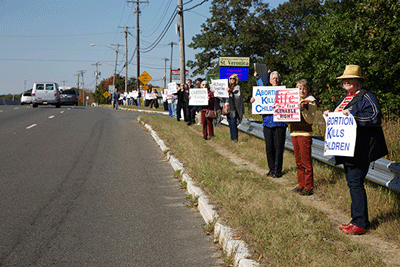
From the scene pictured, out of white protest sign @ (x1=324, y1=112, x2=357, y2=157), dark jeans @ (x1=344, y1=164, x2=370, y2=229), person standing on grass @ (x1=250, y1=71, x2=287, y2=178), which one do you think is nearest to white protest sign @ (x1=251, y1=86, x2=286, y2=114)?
person standing on grass @ (x1=250, y1=71, x2=287, y2=178)

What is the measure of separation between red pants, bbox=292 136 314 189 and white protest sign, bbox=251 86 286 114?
1.42m

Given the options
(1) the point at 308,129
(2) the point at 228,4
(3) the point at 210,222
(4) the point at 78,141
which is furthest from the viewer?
(2) the point at 228,4

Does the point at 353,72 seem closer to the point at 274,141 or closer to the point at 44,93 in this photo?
the point at 274,141

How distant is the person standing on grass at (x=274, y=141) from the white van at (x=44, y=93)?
30669 mm

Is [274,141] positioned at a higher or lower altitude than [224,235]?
higher

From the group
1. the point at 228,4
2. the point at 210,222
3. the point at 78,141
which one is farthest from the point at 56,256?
the point at 228,4

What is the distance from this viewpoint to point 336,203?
6281 mm

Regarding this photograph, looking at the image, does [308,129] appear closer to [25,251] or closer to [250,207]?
[250,207]

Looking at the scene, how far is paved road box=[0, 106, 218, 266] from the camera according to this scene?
463cm

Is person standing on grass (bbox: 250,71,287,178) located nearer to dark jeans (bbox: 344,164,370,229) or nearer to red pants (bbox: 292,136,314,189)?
red pants (bbox: 292,136,314,189)

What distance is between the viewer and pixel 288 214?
18.3ft

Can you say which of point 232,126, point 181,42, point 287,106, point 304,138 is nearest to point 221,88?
point 232,126

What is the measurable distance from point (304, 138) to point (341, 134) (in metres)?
1.95

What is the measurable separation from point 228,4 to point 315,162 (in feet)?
149
